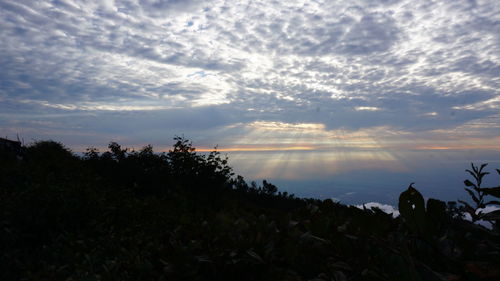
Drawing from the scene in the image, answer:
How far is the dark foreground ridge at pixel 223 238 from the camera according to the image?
1206 mm

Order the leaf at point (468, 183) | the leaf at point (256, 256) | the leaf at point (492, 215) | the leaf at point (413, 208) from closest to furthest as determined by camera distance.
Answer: the leaf at point (413, 208), the leaf at point (492, 215), the leaf at point (468, 183), the leaf at point (256, 256)

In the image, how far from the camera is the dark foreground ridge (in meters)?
1.21

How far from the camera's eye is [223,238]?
7.34 feet

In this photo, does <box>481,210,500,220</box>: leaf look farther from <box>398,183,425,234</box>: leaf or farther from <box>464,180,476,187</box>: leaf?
<box>398,183,425,234</box>: leaf

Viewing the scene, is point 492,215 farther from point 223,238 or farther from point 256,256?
point 223,238

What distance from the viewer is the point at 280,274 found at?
5.80ft

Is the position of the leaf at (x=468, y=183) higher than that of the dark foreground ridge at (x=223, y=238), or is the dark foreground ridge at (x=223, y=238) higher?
the leaf at (x=468, y=183)

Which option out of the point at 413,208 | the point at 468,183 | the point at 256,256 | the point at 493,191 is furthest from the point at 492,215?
the point at 256,256

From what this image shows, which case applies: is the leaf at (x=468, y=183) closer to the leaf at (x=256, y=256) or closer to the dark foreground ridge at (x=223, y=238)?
the dark foreground ridge at (x=223, y=238)

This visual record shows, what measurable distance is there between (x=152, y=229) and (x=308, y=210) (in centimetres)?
586

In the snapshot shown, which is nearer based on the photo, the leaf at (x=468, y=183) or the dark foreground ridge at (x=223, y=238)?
the dark foreground ridge at (x=223, y=238)

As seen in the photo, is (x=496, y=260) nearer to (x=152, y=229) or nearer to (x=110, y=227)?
(x=152, y=229)

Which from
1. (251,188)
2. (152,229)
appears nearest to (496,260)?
(152,229)

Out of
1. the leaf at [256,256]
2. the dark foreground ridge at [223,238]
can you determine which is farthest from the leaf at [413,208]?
the leaf at [256,256]
